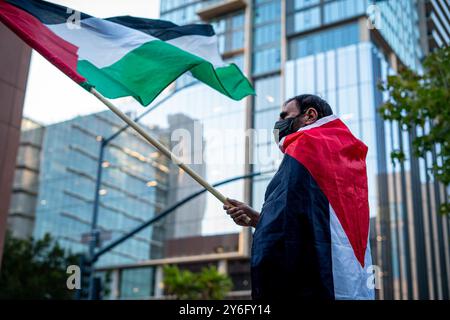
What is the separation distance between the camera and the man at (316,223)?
277cm

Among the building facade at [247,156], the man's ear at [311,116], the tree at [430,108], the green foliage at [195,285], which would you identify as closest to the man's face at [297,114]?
the man's ear at [311,116]

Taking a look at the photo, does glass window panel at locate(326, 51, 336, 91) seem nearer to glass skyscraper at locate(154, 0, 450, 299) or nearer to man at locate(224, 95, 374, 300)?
glass skyscraper at locate(154, 0, 450, 299)

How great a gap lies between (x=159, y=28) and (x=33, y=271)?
37.7 m

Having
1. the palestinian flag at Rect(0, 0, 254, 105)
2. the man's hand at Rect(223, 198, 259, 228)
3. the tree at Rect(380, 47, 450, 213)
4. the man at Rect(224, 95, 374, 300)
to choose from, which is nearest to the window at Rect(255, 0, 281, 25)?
the tree at Rect(380, 47, 450, 213)

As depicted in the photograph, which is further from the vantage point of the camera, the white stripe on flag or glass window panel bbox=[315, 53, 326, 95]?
glass window panel bbox=[315, 53, 326, 95]

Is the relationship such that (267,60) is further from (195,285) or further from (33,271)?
(33,271)

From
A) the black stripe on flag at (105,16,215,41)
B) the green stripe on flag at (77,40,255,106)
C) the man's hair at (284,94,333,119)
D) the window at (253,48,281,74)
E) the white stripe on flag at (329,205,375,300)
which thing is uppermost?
the window at (253,48,281,74)

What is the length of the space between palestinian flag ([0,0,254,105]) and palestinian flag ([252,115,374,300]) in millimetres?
2920

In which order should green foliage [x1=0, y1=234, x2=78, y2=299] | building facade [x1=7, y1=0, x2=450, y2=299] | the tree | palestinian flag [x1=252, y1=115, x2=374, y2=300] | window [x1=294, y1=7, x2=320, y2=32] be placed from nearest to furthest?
1. palestinian flag [x1=252, y1=115, x2=374, y2=300]
2. the tree
3. green foliage [x1=0, y1=234, x2=78, y2=299]
4. building facade [x1=7, y1=0, x2=450, y2=299]
5. window [x1=294, y1=7, x2=320, y2=32]

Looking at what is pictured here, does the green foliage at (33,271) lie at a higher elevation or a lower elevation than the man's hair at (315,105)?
higher

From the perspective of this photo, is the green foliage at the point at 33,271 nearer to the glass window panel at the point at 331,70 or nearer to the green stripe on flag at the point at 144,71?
the glass window panel at the point at 331,70

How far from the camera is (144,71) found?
6.00 metres

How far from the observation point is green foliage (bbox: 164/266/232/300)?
3666cm
